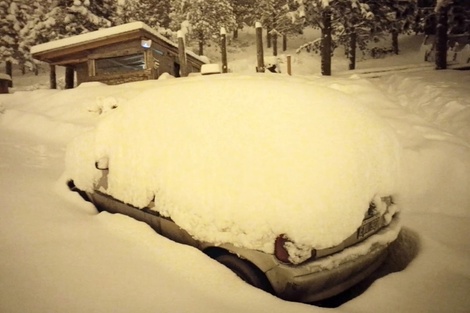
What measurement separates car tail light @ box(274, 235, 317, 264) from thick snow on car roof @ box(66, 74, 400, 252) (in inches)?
1.9

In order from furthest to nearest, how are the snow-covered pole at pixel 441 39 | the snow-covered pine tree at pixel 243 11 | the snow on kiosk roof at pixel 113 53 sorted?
1. the snow-covered pine tree at pixel 243 11
2. the snow on kiosk roof at pixel 113 53
3. the snow-covered pole at pixel 441 39

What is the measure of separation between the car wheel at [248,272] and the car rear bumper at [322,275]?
10 cm

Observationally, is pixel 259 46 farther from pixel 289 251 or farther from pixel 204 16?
pixel 204 16

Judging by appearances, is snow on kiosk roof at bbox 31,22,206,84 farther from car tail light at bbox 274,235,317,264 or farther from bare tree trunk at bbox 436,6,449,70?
bare tree trunk at bbox 436,6,449,70

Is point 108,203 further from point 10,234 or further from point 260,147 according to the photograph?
point 260,147

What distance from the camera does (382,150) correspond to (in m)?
2.77

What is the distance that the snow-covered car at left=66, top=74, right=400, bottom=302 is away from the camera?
2188 mm

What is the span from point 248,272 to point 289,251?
446 millimetres

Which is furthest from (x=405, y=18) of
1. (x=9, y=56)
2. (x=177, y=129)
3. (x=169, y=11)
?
(x=9, y=56)

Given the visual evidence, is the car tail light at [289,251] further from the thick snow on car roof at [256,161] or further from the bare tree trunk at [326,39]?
the bare tree trunk at [326,39]

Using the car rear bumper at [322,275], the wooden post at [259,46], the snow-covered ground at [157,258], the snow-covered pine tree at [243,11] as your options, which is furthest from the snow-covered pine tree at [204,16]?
the car rear bumper at [322,275]

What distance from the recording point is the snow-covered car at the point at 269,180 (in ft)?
7.18

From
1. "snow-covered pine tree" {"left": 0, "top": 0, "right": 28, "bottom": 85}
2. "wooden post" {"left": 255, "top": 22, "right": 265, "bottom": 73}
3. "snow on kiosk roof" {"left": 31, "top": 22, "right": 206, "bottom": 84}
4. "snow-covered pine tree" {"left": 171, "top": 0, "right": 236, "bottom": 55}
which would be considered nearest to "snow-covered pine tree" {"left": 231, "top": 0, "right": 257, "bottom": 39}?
"snow-covered pine tree" {"left": 171, "top": 0, "right": 236, "bottom": 55}

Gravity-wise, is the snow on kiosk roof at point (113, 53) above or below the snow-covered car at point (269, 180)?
above
